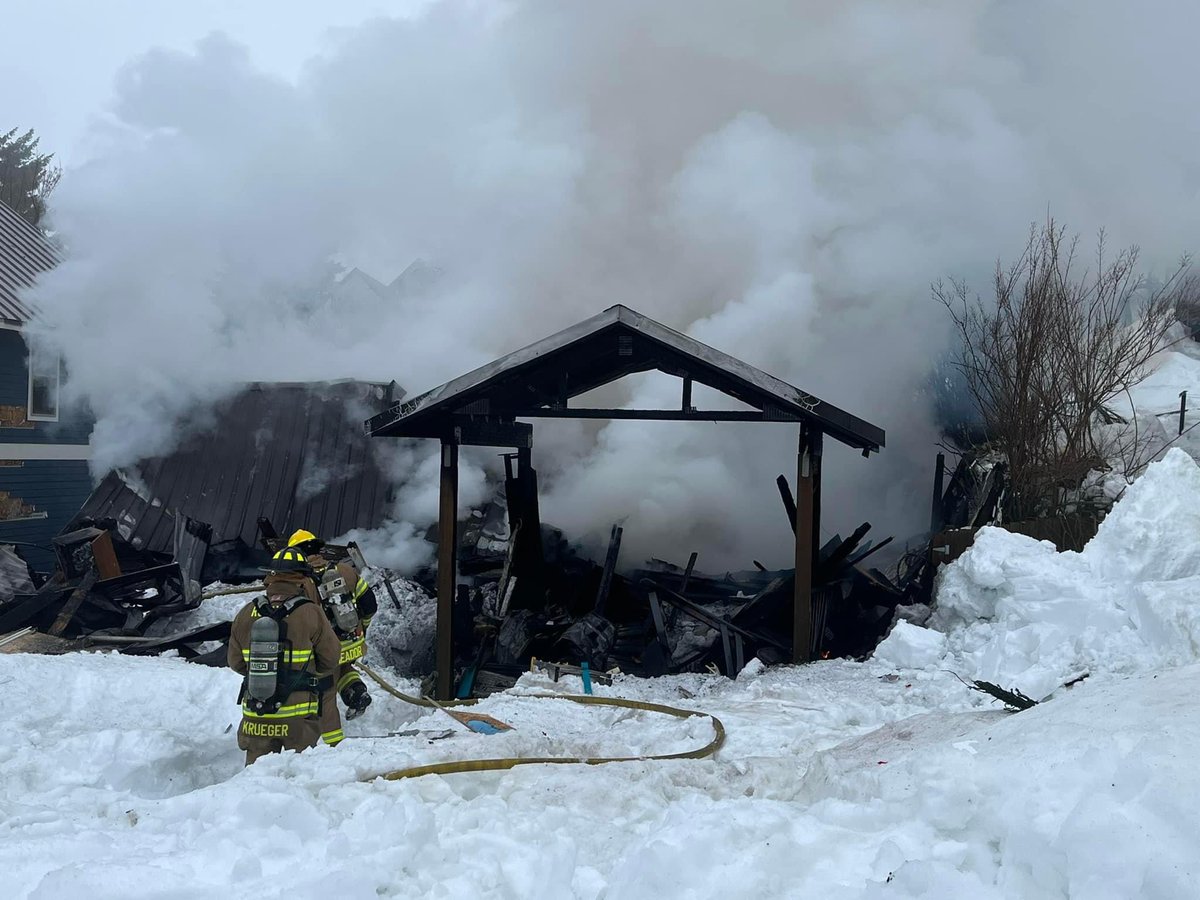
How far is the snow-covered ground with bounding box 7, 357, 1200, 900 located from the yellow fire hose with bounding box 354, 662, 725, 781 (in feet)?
0.25

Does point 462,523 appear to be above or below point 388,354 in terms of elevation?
below

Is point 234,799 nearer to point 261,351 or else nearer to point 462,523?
point 462,523

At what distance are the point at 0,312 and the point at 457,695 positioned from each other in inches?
357

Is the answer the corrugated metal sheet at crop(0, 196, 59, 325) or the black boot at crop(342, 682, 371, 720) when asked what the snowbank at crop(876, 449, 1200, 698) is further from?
the corrugated metal sheet at crop(0, 196, 59, 325)

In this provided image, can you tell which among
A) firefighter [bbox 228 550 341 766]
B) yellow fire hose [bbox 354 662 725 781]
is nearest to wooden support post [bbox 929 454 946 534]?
yellow fire hose [bbox 354 662 725 781]

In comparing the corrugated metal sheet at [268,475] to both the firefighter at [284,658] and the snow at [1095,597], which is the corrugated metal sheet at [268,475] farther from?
the snow at [1095,597]

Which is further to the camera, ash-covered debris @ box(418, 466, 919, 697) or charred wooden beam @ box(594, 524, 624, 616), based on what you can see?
charred wooden beam @ box(594, 524, 624, 616)

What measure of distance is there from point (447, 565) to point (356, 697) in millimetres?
2389

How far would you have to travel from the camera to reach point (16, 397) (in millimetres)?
13172

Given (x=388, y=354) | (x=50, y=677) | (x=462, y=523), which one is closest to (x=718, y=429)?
(x=462, y=523)

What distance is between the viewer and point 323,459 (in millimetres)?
13039

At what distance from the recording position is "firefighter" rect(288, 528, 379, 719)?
5993 mm

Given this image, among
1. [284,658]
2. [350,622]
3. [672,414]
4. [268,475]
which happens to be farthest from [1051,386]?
[268,475]

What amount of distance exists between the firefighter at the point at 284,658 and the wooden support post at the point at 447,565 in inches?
109
